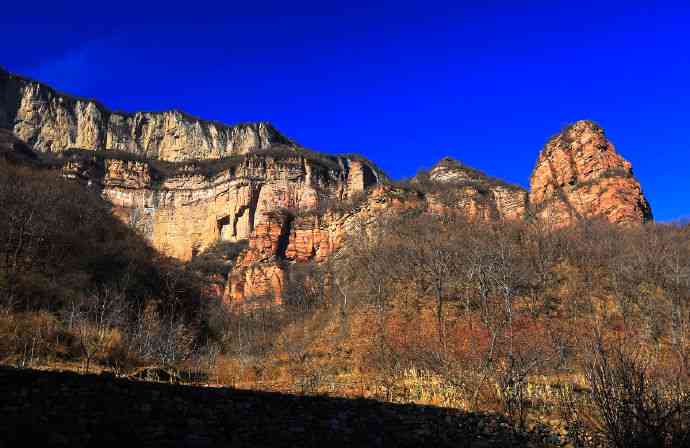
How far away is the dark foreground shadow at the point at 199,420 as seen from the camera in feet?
13.3

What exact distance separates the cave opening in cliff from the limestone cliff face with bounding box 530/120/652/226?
5309 centimetres

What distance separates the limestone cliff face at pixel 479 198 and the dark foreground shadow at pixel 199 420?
177ft

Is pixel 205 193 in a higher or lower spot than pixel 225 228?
higher

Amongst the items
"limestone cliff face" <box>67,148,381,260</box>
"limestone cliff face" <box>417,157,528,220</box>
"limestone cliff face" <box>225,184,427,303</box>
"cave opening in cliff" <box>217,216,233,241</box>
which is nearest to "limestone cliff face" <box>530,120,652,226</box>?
"limestone cliff face" <box>417,157,528,220</box>

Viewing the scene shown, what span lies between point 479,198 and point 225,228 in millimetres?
47387

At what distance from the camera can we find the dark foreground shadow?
13.3 feet

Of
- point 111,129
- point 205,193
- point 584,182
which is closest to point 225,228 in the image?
point 205,193

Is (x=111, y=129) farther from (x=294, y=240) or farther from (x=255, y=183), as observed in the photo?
(x=294, y=240)

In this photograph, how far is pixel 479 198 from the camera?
6594 cm

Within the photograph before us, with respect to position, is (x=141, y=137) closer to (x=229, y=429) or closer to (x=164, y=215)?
(x=164, y=215)

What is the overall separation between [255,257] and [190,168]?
3473cm

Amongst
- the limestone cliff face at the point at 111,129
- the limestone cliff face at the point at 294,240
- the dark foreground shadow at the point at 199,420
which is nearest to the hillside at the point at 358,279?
the limestone cliff face at the point at 294,240

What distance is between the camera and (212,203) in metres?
88.8

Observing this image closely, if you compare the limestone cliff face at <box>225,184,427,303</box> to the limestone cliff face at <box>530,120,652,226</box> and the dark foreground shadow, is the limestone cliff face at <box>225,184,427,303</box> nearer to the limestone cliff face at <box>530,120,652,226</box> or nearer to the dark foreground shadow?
the limestone cliff face at <box>530,120,652,226</box>
